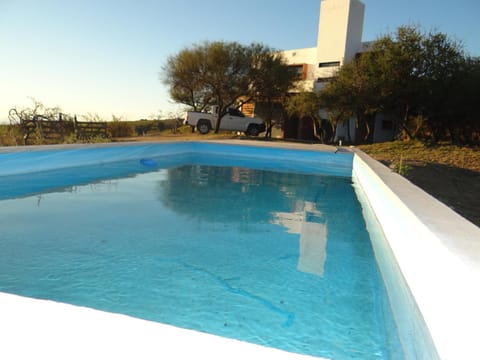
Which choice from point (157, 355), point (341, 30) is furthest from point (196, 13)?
point (157, 355)

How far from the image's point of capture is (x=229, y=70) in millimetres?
16516

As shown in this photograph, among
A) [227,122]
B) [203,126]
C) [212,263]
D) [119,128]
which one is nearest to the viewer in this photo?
[212,263]

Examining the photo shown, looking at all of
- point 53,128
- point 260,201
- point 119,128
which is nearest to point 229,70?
point 119,128

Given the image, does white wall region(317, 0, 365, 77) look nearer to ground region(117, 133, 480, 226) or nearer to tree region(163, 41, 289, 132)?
tree region(163, 41, 289, 132)

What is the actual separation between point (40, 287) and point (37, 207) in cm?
269

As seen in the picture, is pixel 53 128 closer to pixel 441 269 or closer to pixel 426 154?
pixel 441 269

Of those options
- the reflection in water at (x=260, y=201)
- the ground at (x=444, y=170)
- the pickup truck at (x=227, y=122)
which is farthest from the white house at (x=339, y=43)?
the reflection in water at (x=260, y=201)

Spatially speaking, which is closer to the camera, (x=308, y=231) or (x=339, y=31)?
(x=308, y=231)

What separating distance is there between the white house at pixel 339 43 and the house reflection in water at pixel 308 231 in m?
13.5

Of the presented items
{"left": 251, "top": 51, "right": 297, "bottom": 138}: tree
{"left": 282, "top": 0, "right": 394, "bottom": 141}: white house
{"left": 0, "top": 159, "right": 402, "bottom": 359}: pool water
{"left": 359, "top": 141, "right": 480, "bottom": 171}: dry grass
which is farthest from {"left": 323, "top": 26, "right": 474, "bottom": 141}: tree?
{"left": 0, "top": 159, "right": 402, "bottom": 359}: pool water

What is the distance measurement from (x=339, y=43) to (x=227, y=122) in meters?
7.76

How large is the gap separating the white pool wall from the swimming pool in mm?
368

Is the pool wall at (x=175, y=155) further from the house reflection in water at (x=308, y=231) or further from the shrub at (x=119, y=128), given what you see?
the house reflection in water at (x=308, y=231)

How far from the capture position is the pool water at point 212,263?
2.09 meters
